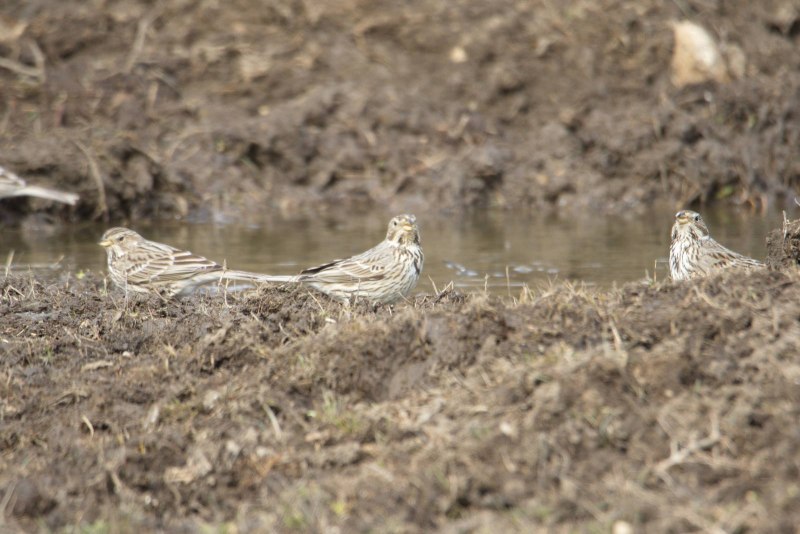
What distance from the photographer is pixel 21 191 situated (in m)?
14.7

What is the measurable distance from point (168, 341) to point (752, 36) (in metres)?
14.5

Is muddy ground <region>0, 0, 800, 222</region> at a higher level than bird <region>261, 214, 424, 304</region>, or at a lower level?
higher

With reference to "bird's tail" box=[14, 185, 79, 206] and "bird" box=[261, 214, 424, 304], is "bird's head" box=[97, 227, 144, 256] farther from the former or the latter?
"bird's tail" box=[14, 185, 79, 206]

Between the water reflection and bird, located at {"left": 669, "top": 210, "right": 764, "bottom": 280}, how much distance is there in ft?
3.21

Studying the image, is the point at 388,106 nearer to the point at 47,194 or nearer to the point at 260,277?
the point at 47,194

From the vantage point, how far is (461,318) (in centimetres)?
670

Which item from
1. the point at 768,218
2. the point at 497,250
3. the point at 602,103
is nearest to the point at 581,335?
the point at 497,250

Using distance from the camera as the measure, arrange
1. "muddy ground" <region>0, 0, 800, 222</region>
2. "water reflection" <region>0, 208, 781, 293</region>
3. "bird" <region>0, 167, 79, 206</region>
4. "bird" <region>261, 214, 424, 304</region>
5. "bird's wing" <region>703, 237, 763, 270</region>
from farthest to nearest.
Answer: "muddy ground" <region>0, 0, 800, 222</region> → "bird" <region>0, 167, 79, 206</region> → "water reflection" <region>0, 208, 781, 293</region> → "bird" <region>261, 214, 424, 304</region> → "bird's wing" <region>703, 237, 763, 270</region>

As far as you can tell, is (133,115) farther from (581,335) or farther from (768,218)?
(581,335)

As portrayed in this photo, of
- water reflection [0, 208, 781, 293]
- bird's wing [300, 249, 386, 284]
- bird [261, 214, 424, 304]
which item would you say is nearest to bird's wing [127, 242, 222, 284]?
bird [261, 214, 424, 304]

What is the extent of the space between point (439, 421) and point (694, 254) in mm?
4873

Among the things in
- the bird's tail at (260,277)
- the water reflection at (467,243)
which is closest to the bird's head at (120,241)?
the water reflection at (467,243)

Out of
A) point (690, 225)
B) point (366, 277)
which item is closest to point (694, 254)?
point (690, 225)

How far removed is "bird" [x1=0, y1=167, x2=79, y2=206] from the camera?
1457cm
